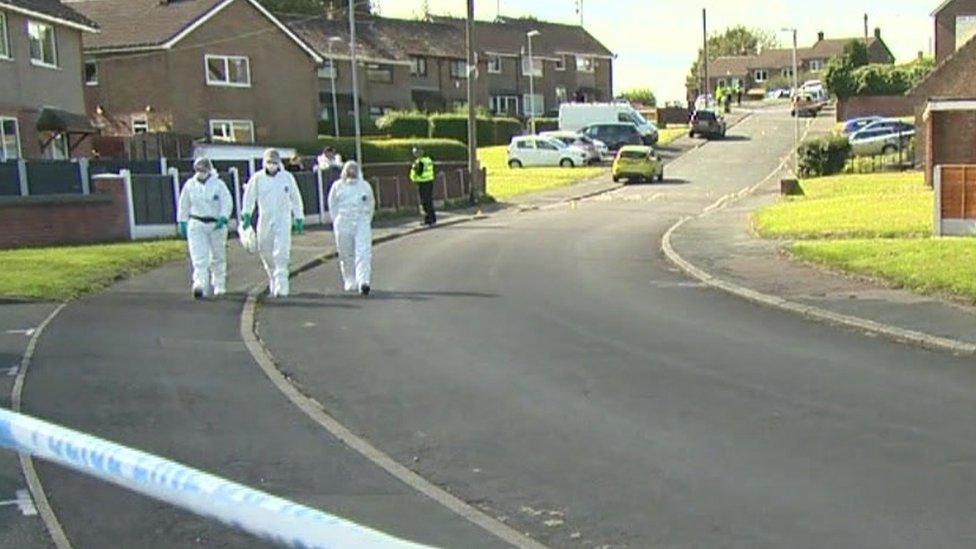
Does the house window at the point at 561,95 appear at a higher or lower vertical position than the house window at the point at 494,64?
lower

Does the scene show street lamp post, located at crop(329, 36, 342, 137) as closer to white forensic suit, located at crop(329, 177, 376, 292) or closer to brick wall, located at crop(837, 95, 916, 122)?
brick wall, located at crop(837, 95, 916, 122)

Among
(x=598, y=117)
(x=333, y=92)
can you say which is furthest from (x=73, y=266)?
(x=598, y=117)

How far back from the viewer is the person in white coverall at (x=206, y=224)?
14977 millimetres

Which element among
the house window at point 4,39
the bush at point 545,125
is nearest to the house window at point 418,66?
the bush at point 545,125

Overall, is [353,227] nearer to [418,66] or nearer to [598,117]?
[598,117]

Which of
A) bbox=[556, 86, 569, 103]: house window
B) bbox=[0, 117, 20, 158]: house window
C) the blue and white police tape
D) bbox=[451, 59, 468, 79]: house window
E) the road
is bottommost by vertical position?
the road

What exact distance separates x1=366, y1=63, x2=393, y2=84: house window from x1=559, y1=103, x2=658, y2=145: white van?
1059 centimetres

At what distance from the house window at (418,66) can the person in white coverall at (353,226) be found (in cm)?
5923

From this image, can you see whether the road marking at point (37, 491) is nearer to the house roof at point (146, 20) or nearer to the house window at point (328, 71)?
the house roof at point (146, 20)

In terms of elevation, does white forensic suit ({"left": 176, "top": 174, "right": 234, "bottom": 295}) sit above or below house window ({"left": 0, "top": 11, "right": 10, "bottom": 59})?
below

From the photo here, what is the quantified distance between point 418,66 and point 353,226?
61147mm

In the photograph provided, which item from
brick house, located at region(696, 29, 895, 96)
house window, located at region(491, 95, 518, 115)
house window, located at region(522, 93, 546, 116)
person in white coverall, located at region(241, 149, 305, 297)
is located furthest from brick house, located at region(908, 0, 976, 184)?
brick house, located at region(696, 29, 895, 96)

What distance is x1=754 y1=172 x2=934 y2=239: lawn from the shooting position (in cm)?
2097

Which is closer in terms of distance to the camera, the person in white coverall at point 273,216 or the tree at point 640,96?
the person in white coverall at point 273,216
